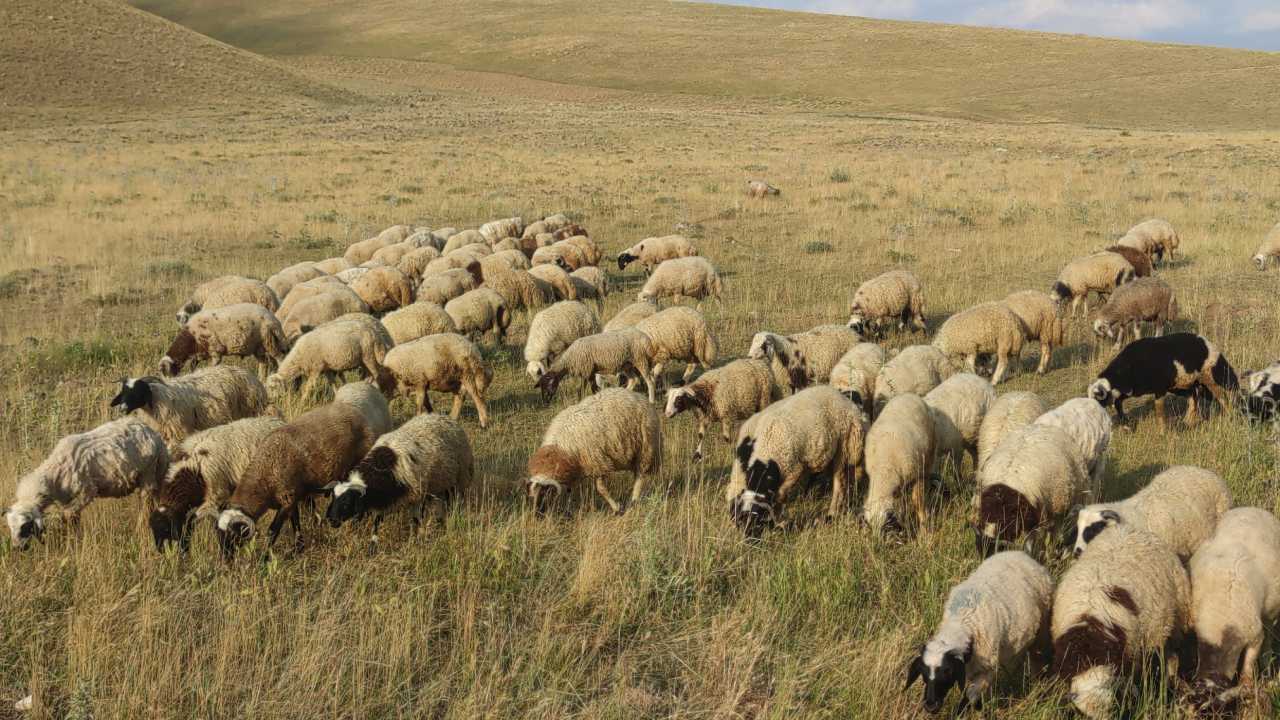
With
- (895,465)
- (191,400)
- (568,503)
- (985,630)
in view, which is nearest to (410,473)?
(568,503)

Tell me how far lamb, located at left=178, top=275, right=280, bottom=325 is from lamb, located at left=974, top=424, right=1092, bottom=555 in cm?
1107

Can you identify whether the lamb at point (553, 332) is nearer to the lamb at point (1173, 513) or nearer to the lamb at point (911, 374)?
the lamb at point (911, 374)

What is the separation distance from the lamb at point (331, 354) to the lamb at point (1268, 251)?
16.8 metres

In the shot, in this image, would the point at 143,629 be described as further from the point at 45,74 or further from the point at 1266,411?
the point at 45,74

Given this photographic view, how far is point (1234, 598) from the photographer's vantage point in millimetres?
4891

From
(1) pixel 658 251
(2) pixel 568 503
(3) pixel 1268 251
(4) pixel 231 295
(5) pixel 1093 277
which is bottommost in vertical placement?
(2) pixel 568 503

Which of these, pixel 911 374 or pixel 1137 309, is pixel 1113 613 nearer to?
pixel 911 374

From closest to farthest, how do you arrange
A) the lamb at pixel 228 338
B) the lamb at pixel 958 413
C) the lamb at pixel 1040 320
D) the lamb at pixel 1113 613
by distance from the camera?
the lamb at pixel 1113 613 < the lamb at pixel 958 413 < the lamb at pixel 228 338 < the lamb at pixel 1040 320

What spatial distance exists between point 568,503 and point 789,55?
11233 centimetres

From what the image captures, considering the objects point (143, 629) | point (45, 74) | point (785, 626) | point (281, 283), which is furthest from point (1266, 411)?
point (45, 74)

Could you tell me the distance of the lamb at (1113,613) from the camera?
4.52m

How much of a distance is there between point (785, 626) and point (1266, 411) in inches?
280

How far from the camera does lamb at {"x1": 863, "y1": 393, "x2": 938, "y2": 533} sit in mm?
6688

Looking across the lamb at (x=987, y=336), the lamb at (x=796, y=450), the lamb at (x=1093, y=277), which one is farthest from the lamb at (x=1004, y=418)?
the lamb at (x=1093, y=277)
